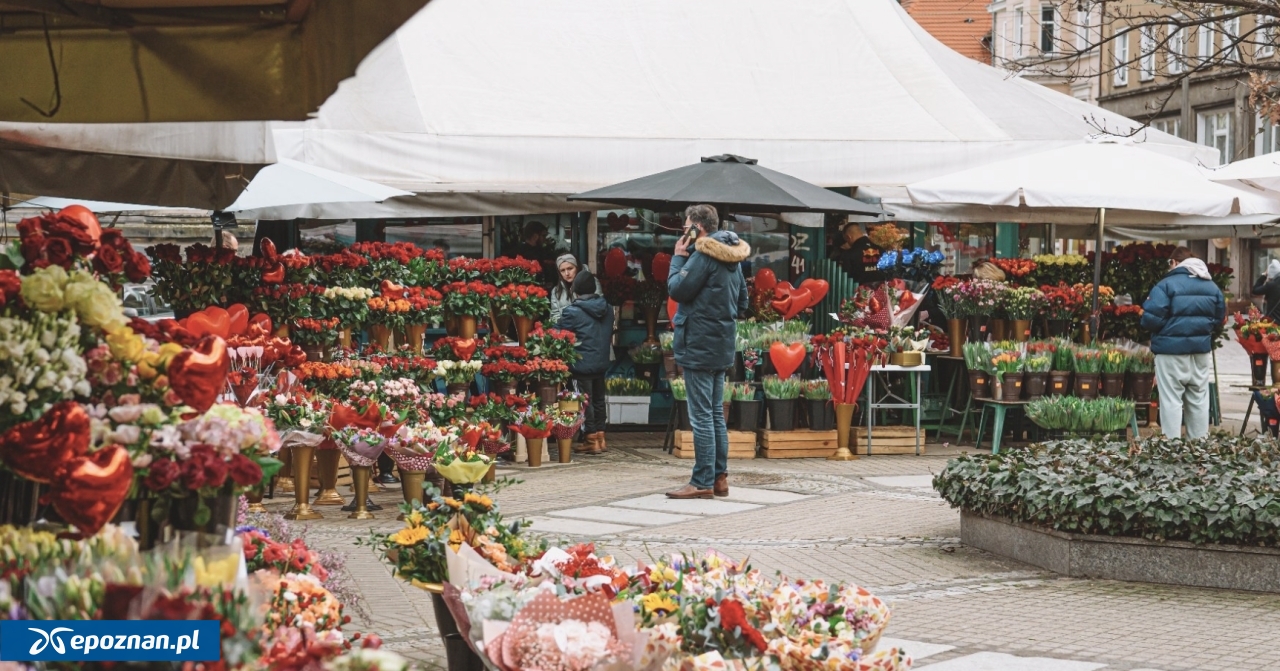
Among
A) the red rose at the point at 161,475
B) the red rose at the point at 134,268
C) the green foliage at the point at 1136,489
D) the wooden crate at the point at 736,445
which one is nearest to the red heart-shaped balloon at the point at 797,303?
the wooden crate at the point at 736,445

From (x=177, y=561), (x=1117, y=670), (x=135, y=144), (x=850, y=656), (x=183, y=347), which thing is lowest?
(x=1117, y=670)

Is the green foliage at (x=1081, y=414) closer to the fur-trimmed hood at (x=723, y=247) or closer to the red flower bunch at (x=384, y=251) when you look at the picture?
the fur-trimmed hood at (x=723, y=247)

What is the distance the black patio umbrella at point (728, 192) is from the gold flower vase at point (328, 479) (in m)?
3.91

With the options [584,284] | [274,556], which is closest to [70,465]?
[274,556]

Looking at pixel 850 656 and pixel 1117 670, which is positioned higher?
pixel 850 656

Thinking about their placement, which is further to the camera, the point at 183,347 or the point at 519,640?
the point at 519,640

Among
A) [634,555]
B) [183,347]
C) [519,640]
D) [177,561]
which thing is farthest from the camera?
[634,555]

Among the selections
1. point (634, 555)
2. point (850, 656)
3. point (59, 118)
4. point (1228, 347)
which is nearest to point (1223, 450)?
point (634, 555)

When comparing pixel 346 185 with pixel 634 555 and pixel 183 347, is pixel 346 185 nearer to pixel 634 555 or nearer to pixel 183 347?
pixel 634 555

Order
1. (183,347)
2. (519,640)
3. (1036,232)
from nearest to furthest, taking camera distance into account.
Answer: (183,347) < (519,640) < (1036,232)

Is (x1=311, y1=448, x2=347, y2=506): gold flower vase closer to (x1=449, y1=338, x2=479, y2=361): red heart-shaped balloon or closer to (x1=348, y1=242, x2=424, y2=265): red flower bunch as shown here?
(x1=348, y1=242, x2=424, y2=265): red flower bunch

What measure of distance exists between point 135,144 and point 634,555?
3.70m

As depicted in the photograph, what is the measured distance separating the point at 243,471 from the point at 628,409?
12.2m

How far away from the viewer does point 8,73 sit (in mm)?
5395
